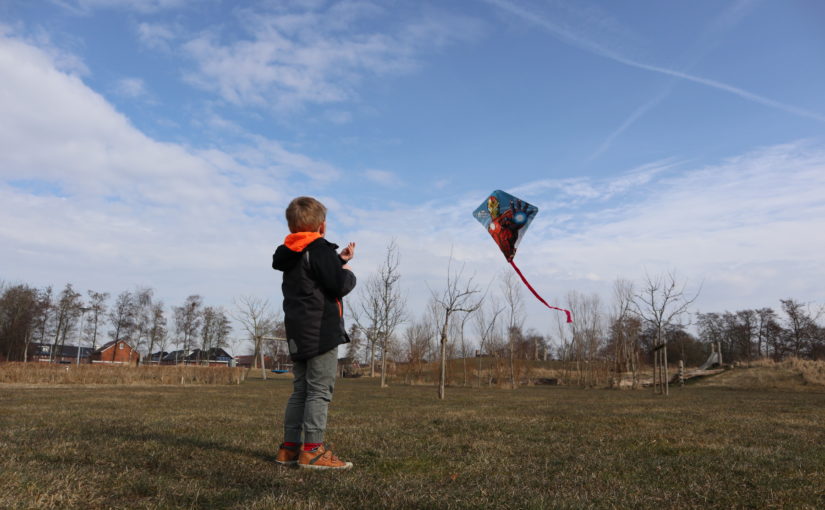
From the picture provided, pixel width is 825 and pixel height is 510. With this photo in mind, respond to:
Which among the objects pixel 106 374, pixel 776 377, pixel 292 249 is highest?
pixel 292 249

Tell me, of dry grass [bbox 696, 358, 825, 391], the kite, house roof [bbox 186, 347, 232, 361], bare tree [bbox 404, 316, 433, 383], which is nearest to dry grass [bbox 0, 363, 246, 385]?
bare tree [bbox 404, 316, 433, 383]

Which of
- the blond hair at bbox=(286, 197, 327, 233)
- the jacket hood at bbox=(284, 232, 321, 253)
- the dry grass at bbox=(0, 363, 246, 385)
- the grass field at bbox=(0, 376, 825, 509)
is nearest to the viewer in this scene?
the grass field at bbox=(0, 376, 825, 509)

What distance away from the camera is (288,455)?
164 inches

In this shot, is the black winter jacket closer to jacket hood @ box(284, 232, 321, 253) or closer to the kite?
jacket hood @ box(284, 232, 321, 253)

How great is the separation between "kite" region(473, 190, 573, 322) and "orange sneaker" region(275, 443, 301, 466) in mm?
4080

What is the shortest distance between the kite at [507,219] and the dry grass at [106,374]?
2592cm

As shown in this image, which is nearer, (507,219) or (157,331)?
(507,219)

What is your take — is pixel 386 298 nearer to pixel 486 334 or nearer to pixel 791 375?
pixel 486 334

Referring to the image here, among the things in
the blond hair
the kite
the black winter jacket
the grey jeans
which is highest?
the kite

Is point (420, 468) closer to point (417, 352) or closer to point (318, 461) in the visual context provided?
point (318, 461)

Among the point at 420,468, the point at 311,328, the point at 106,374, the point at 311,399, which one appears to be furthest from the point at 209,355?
the point at 420,468

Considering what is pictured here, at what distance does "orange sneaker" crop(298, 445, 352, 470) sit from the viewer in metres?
3.94

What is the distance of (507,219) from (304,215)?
4010 millimetres

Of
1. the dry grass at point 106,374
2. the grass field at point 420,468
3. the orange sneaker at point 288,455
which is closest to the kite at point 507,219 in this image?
the grass field at point 420,468
